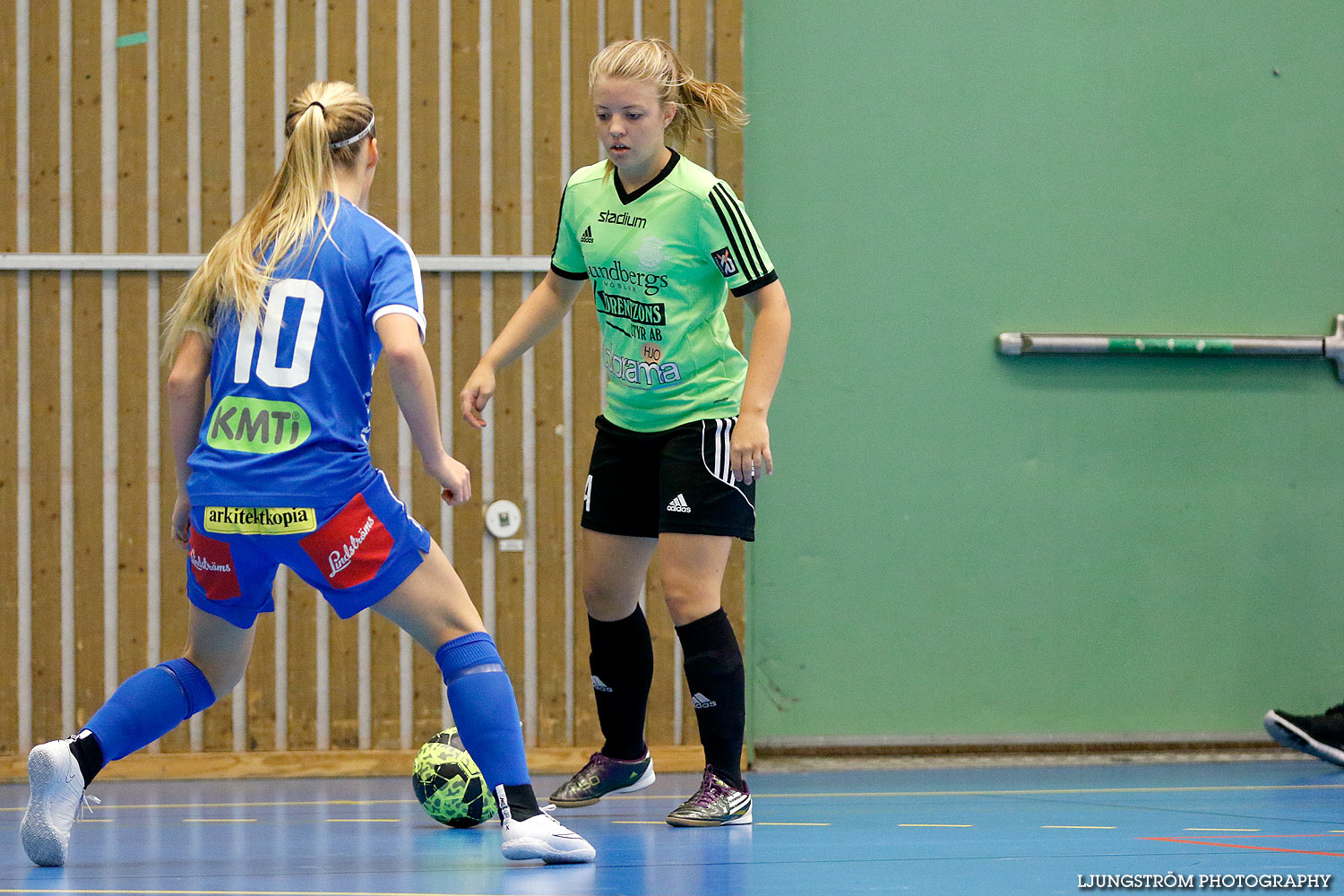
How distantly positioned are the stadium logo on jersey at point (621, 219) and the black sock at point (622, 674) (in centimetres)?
102

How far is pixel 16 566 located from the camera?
5.20 metres

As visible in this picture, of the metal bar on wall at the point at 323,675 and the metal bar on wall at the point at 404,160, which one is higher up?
the metal bar on wall at the point at 404,160

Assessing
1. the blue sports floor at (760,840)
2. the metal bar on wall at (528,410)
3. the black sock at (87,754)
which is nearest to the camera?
the blue sports floor at (760,840)

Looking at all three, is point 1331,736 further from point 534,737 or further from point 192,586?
point 192,586

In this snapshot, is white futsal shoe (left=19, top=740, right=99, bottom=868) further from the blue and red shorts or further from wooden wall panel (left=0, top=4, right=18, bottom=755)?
wooden wall panel (left=0, top=4, right=18, bottom=755)

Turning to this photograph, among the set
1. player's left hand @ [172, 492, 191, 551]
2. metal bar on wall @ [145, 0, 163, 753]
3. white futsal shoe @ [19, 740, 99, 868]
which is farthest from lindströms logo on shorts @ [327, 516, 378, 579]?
metal bar on wall @ [145, 0, 163, 753]

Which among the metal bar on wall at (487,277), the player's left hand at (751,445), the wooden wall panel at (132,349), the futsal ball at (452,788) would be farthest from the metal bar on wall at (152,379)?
the player's left hand at (751,445)

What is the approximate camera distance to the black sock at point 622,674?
12.6ft

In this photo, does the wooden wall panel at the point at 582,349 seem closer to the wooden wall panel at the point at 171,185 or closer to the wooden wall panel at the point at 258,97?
the wooden wall panel at the point at 258,97

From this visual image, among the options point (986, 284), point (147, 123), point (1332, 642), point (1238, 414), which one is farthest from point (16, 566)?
point (1332, 642)

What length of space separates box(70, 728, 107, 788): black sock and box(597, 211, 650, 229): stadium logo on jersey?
1.66 meters

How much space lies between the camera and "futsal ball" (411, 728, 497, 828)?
3553mm

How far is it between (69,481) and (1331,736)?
4.57 meters

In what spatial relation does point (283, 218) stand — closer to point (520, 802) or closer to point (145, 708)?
point (145, 708)
